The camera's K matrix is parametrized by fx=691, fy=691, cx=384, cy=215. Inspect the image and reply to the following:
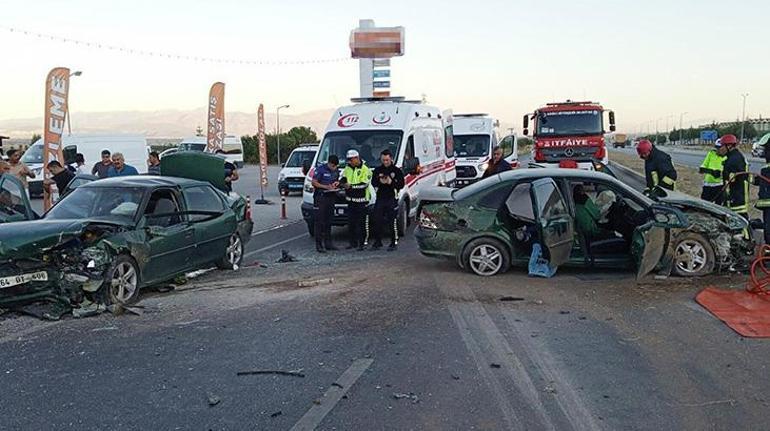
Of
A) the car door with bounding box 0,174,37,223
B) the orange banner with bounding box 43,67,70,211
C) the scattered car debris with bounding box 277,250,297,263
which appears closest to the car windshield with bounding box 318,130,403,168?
the scattered car debris with bounding box 277,250,297,263

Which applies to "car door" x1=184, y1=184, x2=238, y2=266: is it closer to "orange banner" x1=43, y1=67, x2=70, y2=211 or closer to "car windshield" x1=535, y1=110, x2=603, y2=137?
"orange banner" x1=43, y1=67, x2=70, y2=211

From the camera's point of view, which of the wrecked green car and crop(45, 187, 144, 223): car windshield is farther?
crop(45, 187, 144, 223): car windshield

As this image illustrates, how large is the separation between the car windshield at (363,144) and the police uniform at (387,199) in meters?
1.60

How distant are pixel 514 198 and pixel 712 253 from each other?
2.45 meters

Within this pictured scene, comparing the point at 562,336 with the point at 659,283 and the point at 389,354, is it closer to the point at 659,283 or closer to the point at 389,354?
the point at 389,354

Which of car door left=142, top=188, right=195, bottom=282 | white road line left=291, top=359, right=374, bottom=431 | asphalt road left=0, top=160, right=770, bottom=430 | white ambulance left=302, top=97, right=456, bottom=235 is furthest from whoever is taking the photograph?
white ambulance left=302, top=97, right=456, bottom=235

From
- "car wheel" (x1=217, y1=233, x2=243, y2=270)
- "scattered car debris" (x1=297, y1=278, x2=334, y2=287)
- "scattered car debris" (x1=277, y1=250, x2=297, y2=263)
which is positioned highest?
"car wheel" (x1=217, y1=233, x2=243, y2=270)

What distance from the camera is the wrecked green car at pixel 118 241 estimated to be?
6915mm

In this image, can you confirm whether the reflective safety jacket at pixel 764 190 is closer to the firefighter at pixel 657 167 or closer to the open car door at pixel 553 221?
the firefighter at pixel 657 167

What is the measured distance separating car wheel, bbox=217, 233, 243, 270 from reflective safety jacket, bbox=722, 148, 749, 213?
278 inches

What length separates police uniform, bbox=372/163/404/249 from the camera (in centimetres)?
1155

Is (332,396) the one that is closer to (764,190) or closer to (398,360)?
(398,360)

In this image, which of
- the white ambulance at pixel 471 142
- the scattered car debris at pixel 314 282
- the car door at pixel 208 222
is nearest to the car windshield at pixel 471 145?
the white ambulance at pixel 471 142

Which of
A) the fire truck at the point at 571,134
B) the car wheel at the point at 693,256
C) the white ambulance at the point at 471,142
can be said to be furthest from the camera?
the white ambulance at the point at 471,142
